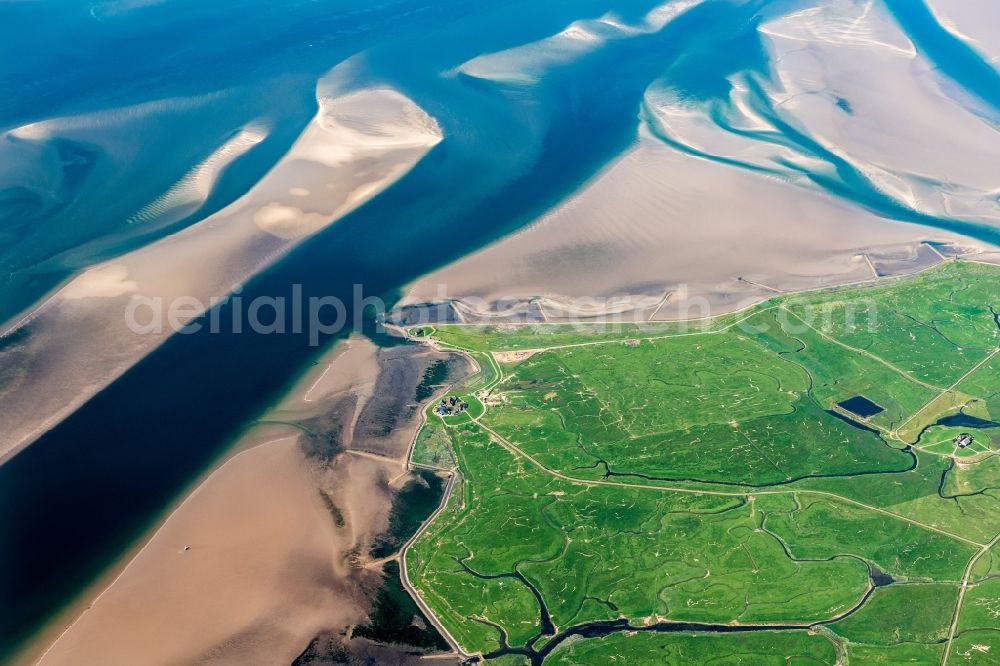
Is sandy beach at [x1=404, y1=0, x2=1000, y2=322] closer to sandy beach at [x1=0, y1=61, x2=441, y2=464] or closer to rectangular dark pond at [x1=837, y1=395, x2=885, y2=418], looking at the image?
rectangular dark pond at [x1=837, y1=395, x2=885, y2=418]

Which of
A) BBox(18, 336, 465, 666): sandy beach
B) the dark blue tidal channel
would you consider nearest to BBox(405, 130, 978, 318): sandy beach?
the dark blue tidal channel

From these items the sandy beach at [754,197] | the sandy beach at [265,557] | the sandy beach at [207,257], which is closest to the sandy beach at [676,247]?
the sandy beach at [754,197]

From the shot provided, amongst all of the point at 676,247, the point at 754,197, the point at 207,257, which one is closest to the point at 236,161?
the point at 207,257

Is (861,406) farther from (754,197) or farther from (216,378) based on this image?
(216,378)

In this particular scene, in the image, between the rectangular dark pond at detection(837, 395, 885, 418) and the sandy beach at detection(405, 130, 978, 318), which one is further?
the sandy beach at detection(405, 130, 978, 318)

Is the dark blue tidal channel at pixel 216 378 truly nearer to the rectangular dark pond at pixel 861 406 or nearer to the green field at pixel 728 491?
the green field at pixel 728 491
